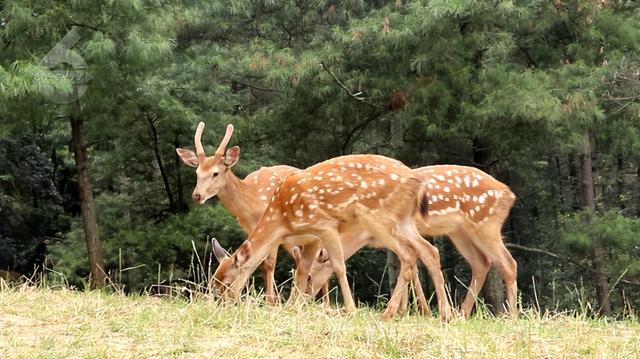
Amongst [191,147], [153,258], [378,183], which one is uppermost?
[378,183]

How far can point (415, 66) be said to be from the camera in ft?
40.8

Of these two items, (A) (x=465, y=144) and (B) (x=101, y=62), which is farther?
(A) (x=465, y=144)

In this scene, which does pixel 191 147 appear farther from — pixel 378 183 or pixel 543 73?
pixel 378 183

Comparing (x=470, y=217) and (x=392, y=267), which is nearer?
(x=470, y=217)

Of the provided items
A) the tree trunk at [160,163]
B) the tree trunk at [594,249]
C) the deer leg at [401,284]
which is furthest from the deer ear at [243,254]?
the tree trunk at [160,163]

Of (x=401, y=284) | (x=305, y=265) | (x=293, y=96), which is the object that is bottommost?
(x=293, y=96)

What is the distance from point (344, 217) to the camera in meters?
6.20

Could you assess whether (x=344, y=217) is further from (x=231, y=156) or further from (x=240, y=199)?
(x=240, y=199)

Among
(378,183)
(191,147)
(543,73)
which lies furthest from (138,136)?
(378,183)

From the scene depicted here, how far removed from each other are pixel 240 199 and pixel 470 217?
2.26m

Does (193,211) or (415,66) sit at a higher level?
(415,66)

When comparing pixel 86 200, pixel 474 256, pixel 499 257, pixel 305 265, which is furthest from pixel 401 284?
pixel 86 200

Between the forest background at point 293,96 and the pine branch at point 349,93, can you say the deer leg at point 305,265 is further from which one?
the pine branch at point 349,93

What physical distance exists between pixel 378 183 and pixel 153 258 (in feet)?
29.5
